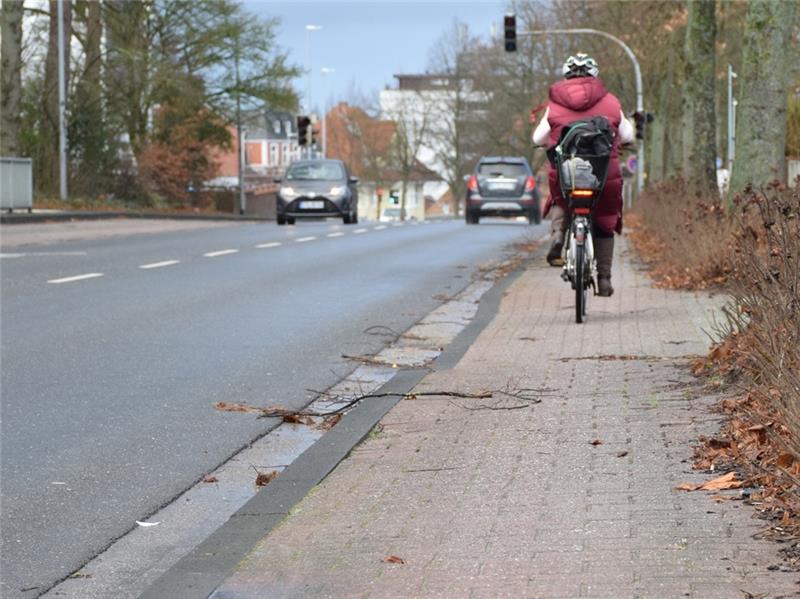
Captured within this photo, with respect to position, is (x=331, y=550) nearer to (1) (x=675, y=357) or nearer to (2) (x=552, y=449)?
(2) (x=552, y=449)

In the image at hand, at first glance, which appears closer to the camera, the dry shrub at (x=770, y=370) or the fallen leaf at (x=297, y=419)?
the dry shrub at (x=770, y=370)

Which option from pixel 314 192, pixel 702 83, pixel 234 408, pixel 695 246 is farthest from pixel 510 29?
Result: pixel 234 408

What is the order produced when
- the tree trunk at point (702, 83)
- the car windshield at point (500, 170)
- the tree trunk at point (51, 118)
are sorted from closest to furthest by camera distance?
the tree trunk at point (702, 83) → the car windshield at point (500, 170) → the tree trunk at point (51, 118)

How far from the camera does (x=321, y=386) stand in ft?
32.9

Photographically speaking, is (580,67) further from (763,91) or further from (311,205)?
(311,205)

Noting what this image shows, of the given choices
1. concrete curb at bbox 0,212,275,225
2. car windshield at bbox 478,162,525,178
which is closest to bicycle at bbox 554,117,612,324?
concrete curb at bbox 0,212,275,225

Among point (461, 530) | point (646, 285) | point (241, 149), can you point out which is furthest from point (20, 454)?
point (241, 149)

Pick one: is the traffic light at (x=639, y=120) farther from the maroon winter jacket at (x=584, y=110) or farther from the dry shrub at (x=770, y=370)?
the dry shrub at (x=770, y=370)

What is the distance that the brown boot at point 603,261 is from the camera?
43.1ft

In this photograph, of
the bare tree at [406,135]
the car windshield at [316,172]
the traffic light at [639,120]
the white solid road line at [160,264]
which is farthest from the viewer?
the bare tree at [406,135]

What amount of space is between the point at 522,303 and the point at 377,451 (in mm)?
8046

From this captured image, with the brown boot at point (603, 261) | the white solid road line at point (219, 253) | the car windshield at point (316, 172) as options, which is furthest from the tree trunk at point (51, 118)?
the brown boot at point (603, 261)

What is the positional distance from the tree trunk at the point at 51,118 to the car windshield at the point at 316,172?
1157cm

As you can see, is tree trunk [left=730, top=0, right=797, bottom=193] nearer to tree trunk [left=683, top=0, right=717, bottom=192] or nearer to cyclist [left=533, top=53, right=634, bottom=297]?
cyclist [left=533, top=53, right=634, bottom=297]
